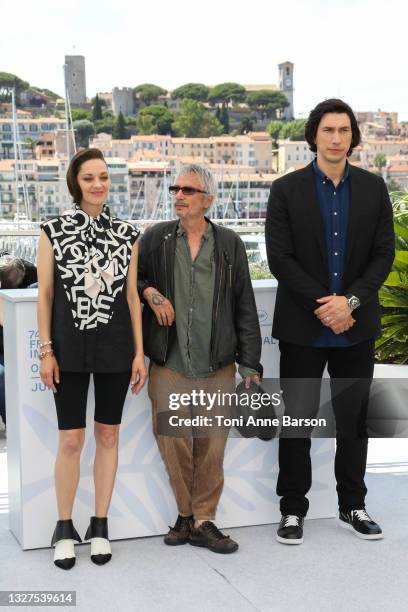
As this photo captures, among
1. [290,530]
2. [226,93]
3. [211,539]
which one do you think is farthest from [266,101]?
[211,539]

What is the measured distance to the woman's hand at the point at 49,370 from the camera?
2.93 metres

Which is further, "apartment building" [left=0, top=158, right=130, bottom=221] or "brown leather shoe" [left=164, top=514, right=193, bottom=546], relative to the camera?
"apartment building" [left=0, top=158, right=130, bottom=221]

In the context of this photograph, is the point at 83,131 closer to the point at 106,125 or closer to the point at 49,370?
the point at 106,125

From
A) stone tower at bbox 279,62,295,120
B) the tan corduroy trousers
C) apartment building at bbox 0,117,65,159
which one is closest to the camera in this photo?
the tan corduroy trousers

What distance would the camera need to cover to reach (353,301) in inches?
123

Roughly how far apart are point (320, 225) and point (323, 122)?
374mm

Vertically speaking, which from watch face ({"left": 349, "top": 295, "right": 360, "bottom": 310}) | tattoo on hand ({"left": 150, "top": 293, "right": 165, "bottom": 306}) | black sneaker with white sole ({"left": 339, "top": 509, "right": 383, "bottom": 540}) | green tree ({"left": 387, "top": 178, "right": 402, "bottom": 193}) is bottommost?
green tree ({"left": 387, "top": 178, "right": 402, "bottom": 193})

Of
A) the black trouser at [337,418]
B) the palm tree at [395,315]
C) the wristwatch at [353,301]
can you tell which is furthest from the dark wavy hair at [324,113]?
the palm tree at [395,315]

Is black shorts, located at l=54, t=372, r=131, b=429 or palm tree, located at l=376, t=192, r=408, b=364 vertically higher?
black shorts, located at l=54, t=372, r=131, b=429

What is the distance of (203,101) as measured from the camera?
134 meters

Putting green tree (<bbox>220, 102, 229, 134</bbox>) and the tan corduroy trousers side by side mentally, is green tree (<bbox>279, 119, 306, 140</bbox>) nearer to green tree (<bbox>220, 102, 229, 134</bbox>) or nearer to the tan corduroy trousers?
green tree (<bbox>220, 102, 229, 134</bbox>)

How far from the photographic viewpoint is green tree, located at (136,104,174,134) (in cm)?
11956

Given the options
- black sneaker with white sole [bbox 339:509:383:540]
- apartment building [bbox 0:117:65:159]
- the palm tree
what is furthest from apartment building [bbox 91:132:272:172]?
black sneaker with white sole [bbox 339:509:383:540]

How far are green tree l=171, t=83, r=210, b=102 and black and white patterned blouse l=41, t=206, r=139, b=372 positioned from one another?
13162cm
